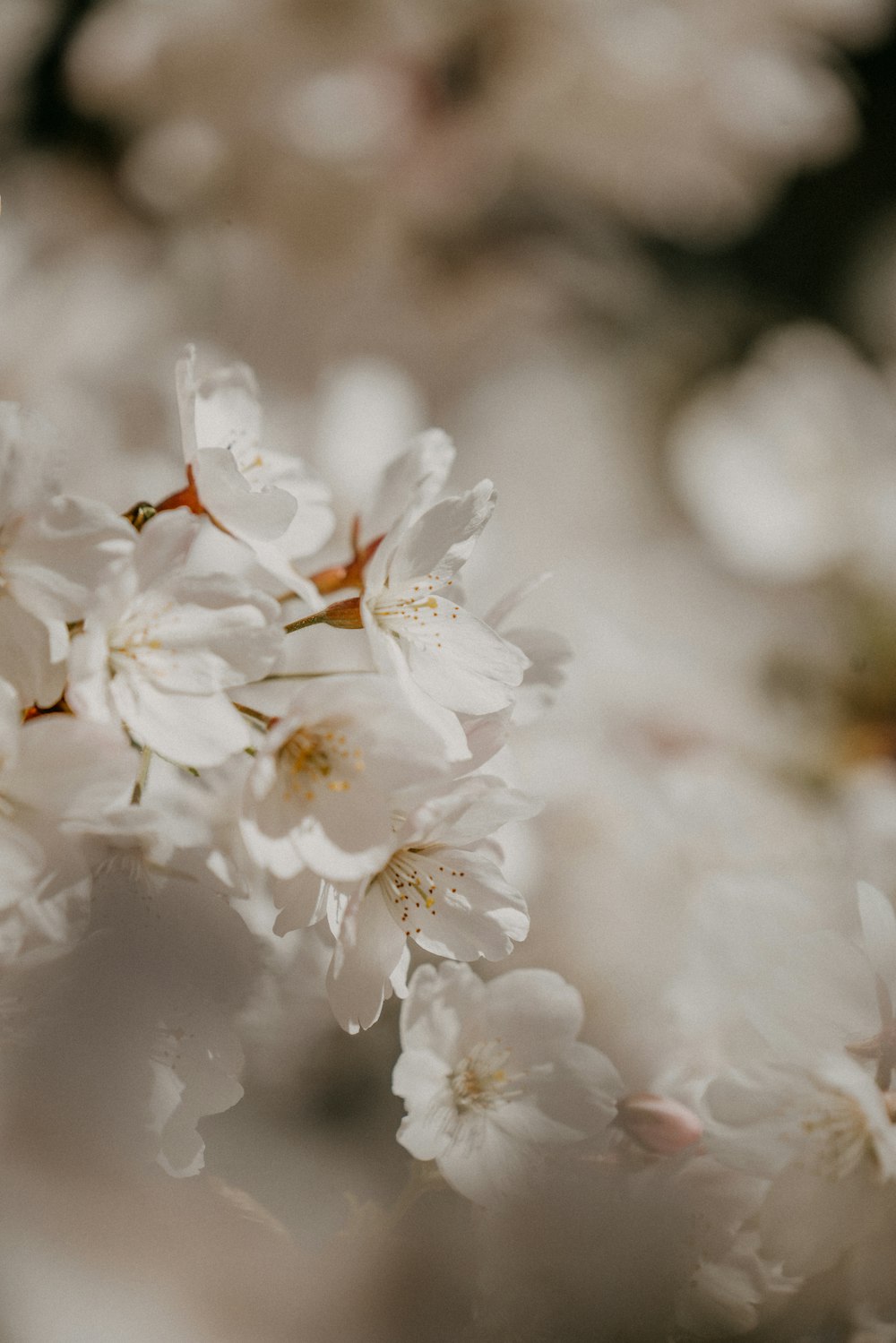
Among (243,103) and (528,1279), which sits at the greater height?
(243,103)

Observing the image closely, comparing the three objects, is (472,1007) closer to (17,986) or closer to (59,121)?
(17,986)

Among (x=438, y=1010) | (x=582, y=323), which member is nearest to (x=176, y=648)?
(x=438, y=1010)

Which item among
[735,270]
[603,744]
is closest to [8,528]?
[603,744]

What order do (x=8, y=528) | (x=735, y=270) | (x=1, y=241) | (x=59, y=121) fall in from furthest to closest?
(x=735, y=270), (x=59, y=121), (x=1, y=241), (x=8, y=528)

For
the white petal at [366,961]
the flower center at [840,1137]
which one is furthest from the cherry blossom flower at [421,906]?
the flower center at [840,1137]

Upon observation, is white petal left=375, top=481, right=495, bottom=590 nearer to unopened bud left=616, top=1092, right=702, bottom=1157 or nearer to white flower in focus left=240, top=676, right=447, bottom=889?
white flower in focus left=240, top=676, right=447, bottom=889

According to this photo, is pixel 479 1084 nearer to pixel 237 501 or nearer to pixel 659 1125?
pixel 659 1125

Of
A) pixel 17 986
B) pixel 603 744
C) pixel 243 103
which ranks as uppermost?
pixel 243 103
